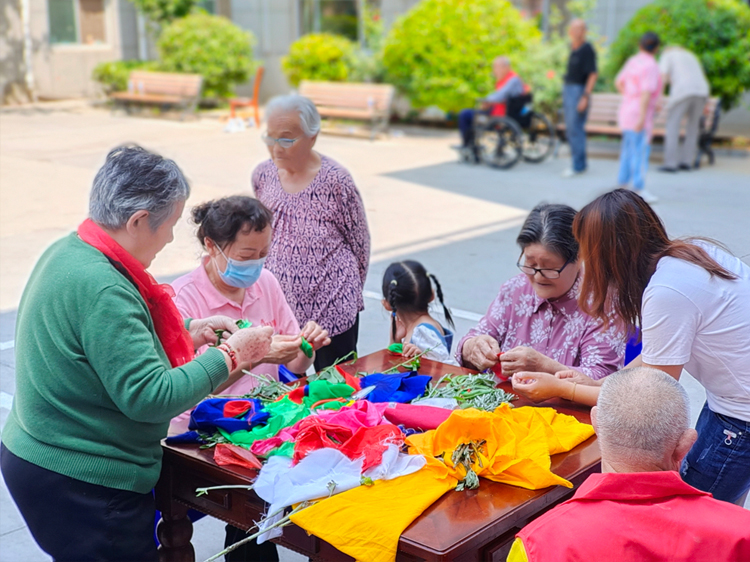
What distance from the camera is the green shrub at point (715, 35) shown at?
12.1 metres

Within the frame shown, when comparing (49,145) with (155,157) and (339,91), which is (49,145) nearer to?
(339,91)

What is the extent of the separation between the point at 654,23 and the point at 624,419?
1229 centimetres

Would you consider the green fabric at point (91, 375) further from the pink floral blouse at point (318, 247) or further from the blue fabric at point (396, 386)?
the pink floral blouse at point (318, 247)

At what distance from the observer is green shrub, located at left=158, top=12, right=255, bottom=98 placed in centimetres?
1720

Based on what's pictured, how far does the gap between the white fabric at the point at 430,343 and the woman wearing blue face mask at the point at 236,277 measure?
0.42m

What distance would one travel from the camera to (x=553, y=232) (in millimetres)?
2963

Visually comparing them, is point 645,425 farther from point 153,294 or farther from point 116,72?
point 116,72

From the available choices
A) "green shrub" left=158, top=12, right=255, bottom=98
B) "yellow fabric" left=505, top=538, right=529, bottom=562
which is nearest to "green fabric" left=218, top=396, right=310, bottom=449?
"yellow fabric" left=505, top=538, right=529, bottom=562

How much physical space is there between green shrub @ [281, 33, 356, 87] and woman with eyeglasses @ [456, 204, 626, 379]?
1372 centimetres

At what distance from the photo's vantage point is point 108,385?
204cm

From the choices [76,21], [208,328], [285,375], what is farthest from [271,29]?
[208,328]

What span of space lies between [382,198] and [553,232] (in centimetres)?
687

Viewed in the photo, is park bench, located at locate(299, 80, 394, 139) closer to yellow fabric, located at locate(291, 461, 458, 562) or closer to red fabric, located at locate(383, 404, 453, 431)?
red fabric, located at locate(383, 404, 453, 431)

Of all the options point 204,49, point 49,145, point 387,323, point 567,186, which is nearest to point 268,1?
point 204,49
